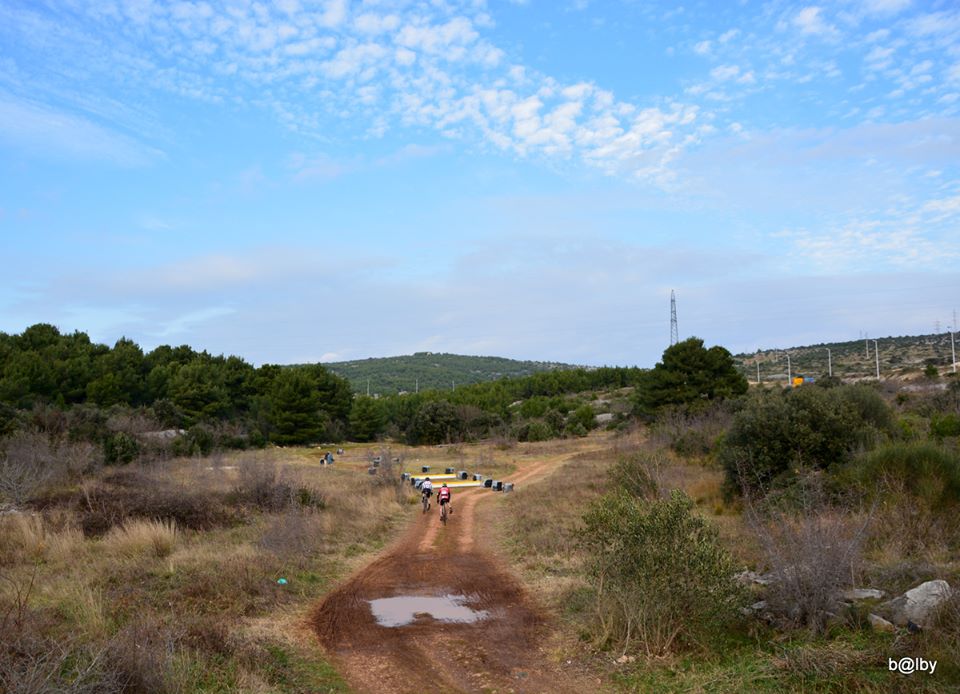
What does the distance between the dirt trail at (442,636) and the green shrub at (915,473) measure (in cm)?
677

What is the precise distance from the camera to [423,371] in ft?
484

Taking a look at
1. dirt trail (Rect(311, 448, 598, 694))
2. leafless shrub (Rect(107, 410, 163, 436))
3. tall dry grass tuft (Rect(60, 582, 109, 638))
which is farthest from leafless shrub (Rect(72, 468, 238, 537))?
leafless shrub (Rect(107, 410, 163, 436))

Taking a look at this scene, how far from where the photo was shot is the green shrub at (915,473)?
37.2 feet

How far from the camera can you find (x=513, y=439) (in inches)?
2056

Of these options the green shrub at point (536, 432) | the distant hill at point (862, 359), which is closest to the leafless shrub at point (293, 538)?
the green shrub at point (536, 432)

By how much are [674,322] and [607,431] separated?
32.6 feet

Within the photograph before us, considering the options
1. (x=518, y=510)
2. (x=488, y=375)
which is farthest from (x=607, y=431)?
(x=488, y=375)

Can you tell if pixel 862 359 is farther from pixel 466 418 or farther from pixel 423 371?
pixel 423 371

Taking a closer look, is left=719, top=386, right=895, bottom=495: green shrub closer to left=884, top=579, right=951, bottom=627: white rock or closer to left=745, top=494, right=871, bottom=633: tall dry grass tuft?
left=745, top=494, right=871, bottom=633: tall dry grass tuft

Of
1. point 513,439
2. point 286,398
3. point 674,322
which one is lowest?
point 513,439

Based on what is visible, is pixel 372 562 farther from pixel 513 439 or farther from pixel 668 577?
pixel 513 439

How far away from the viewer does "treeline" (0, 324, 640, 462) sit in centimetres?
3831

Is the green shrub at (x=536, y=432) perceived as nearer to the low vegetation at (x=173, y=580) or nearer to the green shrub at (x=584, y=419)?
the green shrub at (x=584, y=419)

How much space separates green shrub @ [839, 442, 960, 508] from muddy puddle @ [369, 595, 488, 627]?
7187 mm
